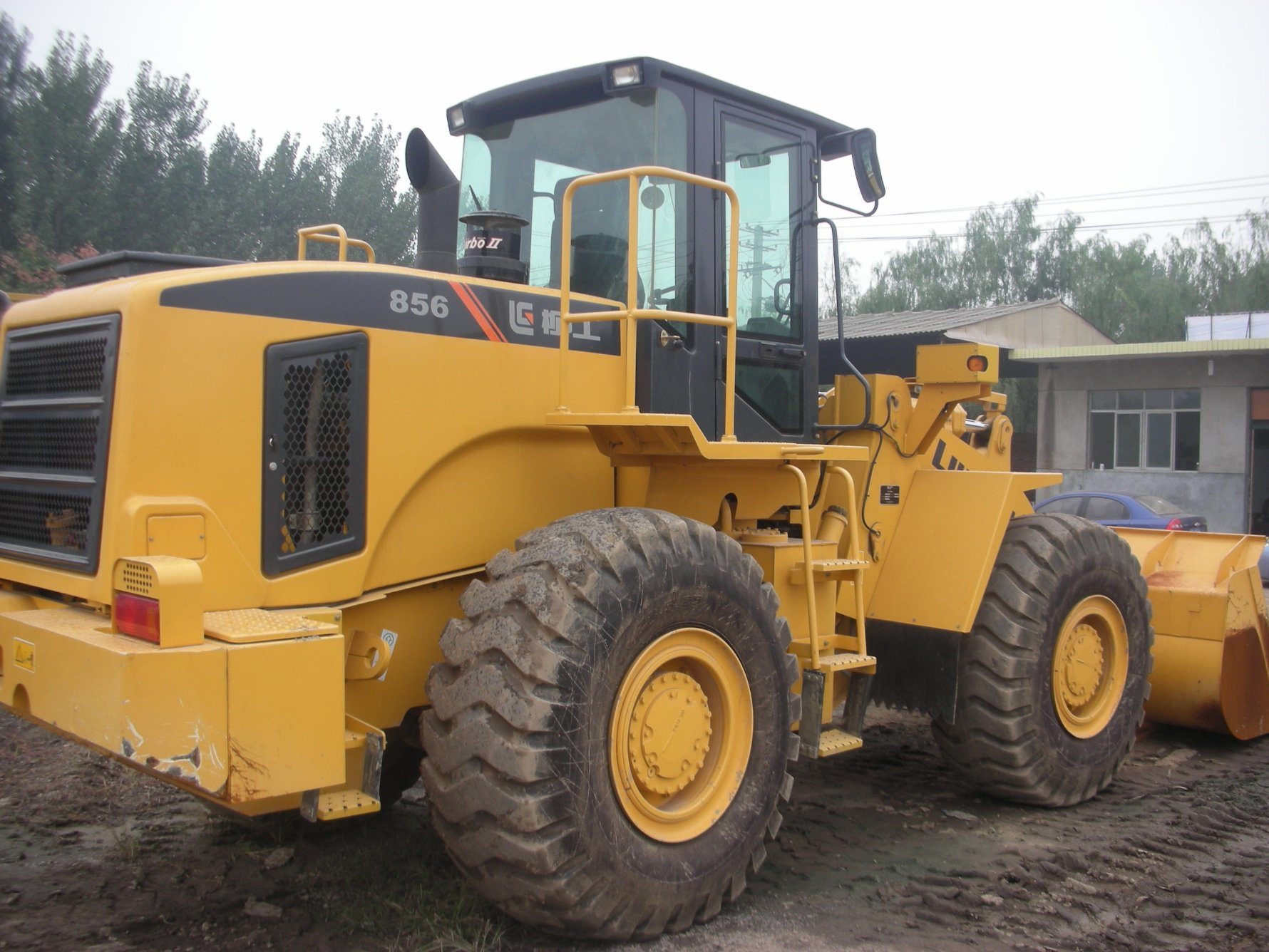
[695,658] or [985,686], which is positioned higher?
[695,658]

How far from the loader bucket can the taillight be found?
5683 mm

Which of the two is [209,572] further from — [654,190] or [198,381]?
[654,190]

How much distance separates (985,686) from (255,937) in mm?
3305

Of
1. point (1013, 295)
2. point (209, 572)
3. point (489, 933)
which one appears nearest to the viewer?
point (209, 572)

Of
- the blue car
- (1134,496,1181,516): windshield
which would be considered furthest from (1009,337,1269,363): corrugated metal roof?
the blue car

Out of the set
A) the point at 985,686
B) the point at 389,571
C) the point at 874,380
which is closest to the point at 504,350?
the point at 389,571

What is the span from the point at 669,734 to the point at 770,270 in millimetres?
2223

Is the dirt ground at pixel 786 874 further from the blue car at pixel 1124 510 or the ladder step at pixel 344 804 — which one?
the blue car at pixel 1124 510

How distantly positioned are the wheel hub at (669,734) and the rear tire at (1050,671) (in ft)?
6.35

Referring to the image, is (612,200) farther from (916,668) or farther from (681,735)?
(916,668)

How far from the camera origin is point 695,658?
154 inches

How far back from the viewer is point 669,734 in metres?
3.81

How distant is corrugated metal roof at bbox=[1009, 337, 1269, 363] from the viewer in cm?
2173

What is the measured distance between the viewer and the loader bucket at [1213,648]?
6562mm
